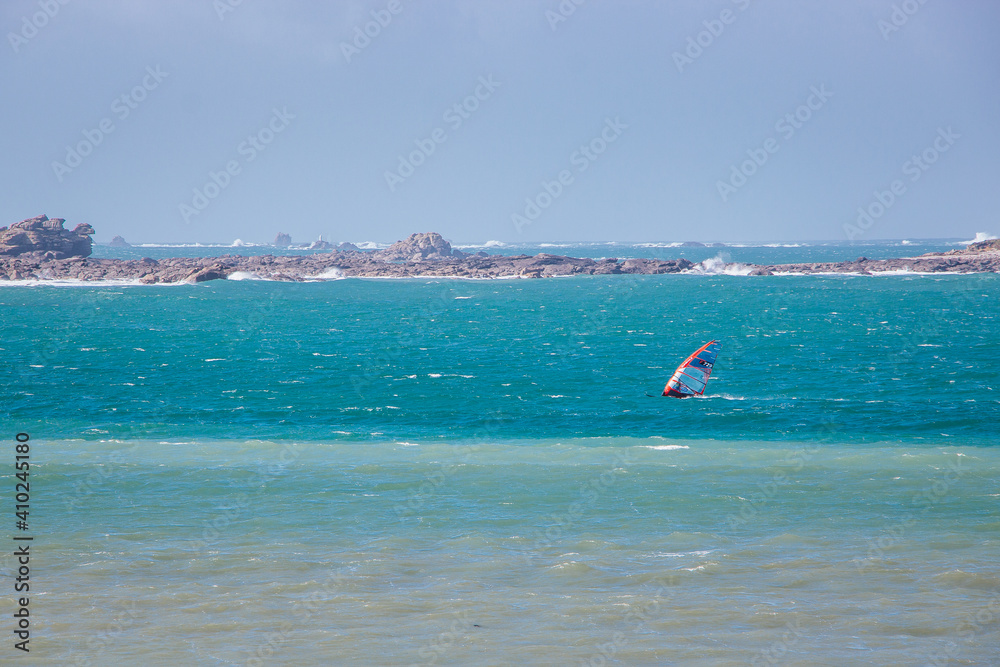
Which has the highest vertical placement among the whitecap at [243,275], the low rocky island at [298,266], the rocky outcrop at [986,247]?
the rocky outcrop at [986,247]

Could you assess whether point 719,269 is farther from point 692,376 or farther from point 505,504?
point 505,504

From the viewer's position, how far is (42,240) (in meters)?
142

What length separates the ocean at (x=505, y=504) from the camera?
1355 centimetres

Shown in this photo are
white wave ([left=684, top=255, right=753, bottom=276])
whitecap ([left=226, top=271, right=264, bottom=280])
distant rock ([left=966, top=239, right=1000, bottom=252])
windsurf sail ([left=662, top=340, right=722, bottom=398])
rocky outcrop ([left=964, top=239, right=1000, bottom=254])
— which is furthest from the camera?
white wave ([left=684, top=255, right=753, bottom=276])

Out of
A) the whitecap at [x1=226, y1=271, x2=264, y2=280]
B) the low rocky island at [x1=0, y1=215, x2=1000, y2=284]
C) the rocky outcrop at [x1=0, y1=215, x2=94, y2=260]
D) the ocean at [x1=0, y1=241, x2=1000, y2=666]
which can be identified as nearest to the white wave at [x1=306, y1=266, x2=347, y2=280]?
the low rocky island at [x1=0, y1=215, x2=1000, y2=284]

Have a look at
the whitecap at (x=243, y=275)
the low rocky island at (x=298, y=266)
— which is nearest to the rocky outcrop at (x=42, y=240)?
the low rocky island at (x=298, y=266)

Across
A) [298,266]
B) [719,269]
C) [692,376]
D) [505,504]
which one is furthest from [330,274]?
[505,504]

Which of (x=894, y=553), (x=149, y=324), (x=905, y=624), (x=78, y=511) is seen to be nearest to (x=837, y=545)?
(x=894, y=553)

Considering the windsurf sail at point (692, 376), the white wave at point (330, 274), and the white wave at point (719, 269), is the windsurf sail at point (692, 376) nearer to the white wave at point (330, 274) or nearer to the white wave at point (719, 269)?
the white wave at point (719, 269)

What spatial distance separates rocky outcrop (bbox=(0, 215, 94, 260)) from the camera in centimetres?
13938

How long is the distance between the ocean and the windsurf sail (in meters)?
1.15

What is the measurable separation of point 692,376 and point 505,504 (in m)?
20.6

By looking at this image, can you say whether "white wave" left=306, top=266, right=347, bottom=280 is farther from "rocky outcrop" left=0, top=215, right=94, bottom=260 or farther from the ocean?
the ocean

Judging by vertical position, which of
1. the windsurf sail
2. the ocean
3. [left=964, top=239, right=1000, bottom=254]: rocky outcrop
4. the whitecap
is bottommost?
the ocean
